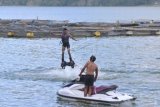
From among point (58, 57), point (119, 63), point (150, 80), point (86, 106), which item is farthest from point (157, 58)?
point (86, 106)

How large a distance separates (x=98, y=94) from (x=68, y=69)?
10585mm

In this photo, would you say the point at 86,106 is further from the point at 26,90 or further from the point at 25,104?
the point at 26,90

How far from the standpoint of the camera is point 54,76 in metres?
40.0

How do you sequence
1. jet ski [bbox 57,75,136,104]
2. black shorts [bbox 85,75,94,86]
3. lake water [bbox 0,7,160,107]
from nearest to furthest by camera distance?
jet ski [bbox 57,75,136,104] → black shorts [bbox 85,75,94,86] → lake water [bbox 0,7,160,107]

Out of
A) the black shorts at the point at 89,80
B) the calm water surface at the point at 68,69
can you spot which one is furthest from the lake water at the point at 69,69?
the black shorts at the point at 89,80

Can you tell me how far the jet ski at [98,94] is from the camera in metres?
28.9

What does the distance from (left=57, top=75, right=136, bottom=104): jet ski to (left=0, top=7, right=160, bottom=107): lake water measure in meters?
0.38

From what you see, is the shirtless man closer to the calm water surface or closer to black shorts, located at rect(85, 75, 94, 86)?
black shorts, located at rect(85, 75, 94, 86)

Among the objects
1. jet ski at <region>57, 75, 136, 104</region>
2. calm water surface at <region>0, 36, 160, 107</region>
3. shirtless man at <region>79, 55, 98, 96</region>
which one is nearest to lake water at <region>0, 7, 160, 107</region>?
calm water surface at <region>0, 36, 160, 107</region>

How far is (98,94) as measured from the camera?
29.5 metres

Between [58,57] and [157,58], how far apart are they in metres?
10.0

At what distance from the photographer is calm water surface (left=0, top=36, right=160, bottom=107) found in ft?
106

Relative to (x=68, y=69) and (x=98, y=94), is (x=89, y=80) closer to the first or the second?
(x=98, y=94)

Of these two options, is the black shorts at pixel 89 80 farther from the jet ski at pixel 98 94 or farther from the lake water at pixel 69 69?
the lake water at pixel 69 69
